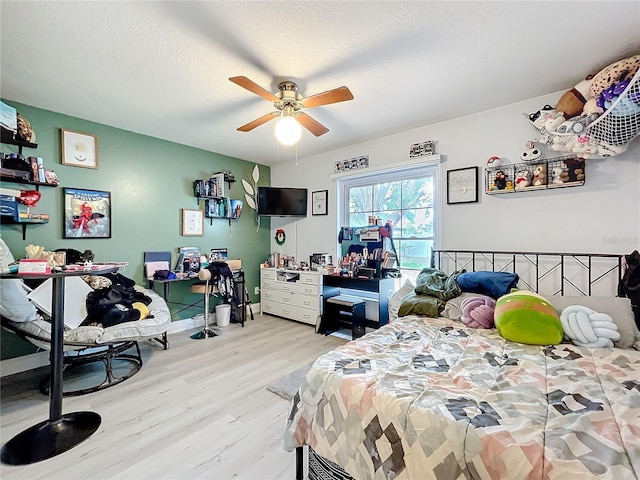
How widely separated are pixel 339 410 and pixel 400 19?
2120 mm

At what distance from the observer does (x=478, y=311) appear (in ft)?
6.88

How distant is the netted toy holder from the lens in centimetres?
180

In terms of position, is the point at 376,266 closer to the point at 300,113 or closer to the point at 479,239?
the point at 479,239

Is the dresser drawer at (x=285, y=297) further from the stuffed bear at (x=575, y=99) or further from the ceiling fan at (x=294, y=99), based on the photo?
the stuffed bear at (x=575, y=99)

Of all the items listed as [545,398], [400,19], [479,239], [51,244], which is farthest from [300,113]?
[51,244]

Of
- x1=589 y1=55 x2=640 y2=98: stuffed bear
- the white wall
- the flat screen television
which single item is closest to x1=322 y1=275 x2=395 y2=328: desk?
the white wall

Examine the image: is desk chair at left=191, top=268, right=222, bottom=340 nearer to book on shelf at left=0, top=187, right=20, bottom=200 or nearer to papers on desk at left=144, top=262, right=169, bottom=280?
papers on desk at left=144, top=262, right=169, bottom=280

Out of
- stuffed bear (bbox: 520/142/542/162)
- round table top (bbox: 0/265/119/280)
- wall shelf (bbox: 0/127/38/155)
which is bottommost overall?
round table top (bbox: 0/265/119/280)

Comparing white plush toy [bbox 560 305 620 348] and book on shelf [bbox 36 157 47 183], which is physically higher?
book on shelf [bbox 36 157 47 183]

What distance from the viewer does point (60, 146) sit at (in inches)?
115

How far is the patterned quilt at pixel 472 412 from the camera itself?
2.87 ft

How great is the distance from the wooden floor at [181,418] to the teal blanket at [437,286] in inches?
53.0

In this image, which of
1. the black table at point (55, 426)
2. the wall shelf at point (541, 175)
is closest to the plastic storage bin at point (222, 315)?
the black table at point (55, 426)

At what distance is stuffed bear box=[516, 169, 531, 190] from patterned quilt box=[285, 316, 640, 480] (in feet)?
4.84
